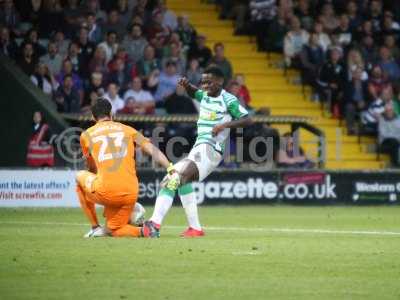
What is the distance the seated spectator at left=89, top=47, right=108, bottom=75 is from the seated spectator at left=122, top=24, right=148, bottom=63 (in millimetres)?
1032

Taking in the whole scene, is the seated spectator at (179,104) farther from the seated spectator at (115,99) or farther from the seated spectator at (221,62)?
the seated spectator at (221,62)

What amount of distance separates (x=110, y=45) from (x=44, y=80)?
77.7 inches

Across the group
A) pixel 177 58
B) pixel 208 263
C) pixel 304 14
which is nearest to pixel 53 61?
pixel 177 58

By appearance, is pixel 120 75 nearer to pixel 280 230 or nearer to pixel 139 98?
pixel 139 98

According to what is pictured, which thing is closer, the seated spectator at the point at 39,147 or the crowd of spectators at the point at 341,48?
the seated spectator at the point at 39,147

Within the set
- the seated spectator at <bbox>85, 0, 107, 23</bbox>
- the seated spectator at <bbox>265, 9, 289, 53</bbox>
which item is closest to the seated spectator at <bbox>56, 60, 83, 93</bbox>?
the seated spectator at <bbox>85, 0, 107, 23</bbox>

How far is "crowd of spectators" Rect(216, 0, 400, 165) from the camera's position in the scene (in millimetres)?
28250

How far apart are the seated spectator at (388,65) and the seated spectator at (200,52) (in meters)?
4.72

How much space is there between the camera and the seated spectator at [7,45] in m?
24.8

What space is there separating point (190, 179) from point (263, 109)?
36.0ft

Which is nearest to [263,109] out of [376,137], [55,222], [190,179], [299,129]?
[299,129]

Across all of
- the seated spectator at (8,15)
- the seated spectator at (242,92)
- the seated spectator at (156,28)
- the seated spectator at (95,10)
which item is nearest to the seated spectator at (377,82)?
the seated spectator at (242,92)

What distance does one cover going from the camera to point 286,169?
960 inches

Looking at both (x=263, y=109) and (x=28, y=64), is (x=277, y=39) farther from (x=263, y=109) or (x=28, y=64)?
(x=28, y=64)
